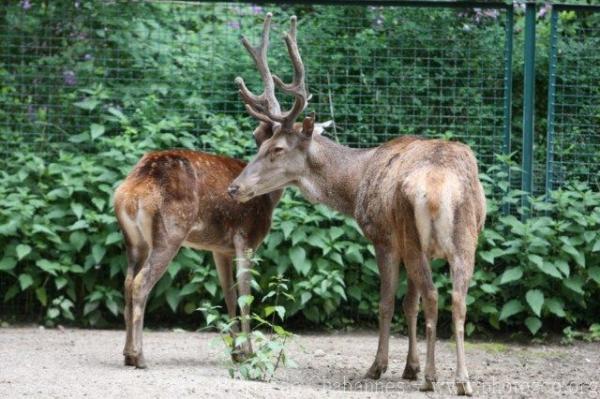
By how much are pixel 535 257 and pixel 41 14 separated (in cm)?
538

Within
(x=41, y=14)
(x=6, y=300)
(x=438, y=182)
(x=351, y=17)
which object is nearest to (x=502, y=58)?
(x=351, y=17)

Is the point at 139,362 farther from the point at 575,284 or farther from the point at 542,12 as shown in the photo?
the point at 542,12

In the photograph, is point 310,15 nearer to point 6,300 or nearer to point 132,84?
point 132,84

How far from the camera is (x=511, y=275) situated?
9.85 m

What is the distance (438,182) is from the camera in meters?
7.34


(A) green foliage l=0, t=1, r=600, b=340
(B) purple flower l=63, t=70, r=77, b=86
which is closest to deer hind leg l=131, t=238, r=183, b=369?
(A) green foliage l=0, t=1, r=600, b=340

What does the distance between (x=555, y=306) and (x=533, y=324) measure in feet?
0.86

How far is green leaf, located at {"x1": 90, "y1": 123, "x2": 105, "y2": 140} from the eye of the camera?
10445 mm

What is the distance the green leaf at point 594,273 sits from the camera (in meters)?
9.91

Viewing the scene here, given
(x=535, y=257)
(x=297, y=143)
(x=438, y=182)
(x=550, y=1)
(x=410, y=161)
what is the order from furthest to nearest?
Answer: (x=550, y=1) → (x=535, y=257) → (x=297, y=143) → (x=410, y=161) → (x=438, y=182)

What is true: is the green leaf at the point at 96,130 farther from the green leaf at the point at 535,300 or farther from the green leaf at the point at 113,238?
the green leaf at the point at 535,300

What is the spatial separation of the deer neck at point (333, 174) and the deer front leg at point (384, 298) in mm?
716

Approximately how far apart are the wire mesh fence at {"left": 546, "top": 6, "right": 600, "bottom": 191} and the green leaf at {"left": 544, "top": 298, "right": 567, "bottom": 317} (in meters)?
1.11

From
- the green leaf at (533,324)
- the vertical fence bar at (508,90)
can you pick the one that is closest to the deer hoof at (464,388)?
the green leaf at (533,324)
